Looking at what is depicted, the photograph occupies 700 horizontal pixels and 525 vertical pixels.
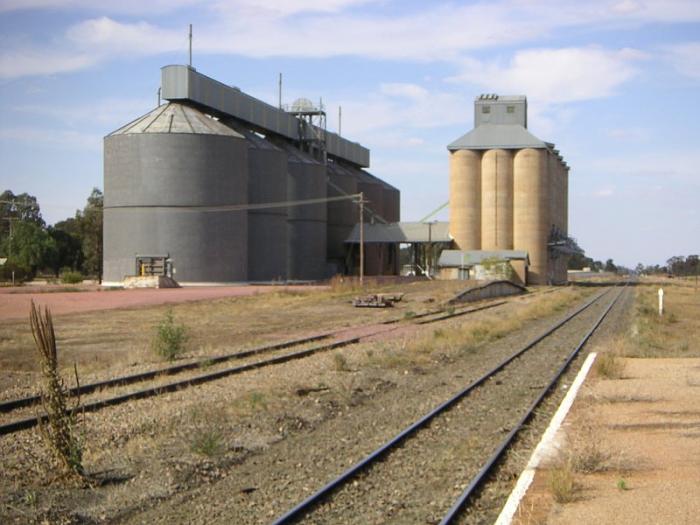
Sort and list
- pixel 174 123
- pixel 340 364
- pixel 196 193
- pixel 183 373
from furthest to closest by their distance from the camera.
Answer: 1. pixel 174 123
2. pixel 196 193
3. pixel 340 364
4. pixel 183 373

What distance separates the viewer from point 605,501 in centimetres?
808

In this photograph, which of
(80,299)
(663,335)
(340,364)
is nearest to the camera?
(340,364)

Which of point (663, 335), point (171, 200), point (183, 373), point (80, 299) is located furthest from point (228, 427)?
point (171, 200)

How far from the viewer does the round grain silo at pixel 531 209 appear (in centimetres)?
8662

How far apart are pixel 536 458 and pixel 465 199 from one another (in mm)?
78504

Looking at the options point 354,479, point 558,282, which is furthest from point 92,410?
point 558,282

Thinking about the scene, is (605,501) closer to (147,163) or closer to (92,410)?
(92,410)

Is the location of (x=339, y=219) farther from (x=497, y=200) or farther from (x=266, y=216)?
(x=266, y=216)

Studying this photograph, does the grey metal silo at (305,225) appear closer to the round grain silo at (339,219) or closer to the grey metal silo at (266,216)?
the grey metal silo at (266,216)

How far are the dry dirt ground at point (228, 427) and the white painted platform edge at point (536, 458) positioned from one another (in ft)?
6.95

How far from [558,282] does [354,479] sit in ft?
307

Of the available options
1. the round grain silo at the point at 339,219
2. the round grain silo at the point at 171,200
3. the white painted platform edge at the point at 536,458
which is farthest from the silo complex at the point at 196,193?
the white painted platform edge at the point at 536,458

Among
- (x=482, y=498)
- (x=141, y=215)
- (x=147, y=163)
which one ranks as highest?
(x=147, y=163)

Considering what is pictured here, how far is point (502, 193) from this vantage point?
286 ft
